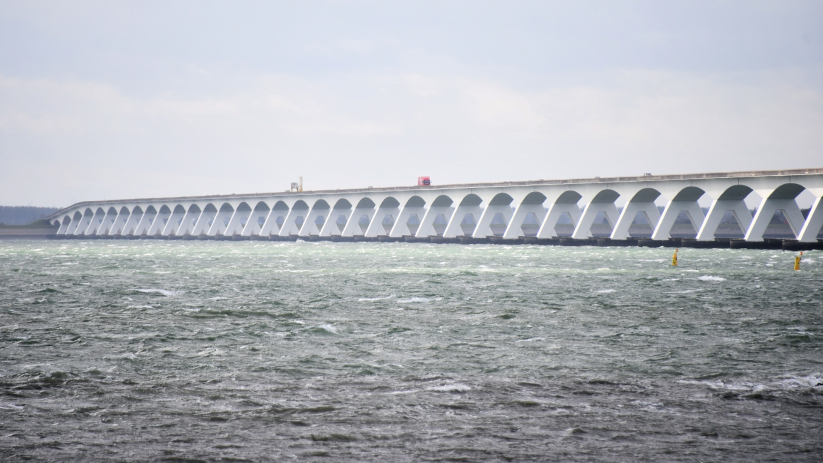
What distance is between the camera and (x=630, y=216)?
236 feet

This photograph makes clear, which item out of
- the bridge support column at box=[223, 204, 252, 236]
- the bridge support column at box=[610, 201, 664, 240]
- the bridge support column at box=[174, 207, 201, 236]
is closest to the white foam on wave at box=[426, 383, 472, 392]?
the bridge support column at box=[610, 201, 664, 240]

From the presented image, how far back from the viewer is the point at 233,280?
1162 inches

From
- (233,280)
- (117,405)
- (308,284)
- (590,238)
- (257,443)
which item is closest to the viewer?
(257,443)

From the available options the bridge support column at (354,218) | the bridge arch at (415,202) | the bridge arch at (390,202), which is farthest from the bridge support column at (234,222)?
the bridge arch at (415,202)

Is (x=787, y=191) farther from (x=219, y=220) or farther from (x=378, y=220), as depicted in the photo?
(x=219, y=220)

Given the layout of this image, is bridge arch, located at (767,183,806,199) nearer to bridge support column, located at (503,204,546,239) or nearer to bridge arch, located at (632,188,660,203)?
bridge arch, located at (632,188,660,203)

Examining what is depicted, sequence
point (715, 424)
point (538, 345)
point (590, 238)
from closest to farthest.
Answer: point (715, 424)
point (538, 345)
point (590, 238)

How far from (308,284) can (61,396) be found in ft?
59.5

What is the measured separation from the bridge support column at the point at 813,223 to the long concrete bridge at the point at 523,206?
7 cm

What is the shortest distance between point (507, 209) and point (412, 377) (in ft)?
264

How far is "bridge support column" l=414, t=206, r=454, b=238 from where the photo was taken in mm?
93375

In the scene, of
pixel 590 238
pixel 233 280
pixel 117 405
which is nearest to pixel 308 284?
pixel 233 280

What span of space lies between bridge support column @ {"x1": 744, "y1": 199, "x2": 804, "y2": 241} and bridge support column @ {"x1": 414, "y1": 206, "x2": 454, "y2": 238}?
41226 mm

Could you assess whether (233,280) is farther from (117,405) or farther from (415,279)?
(117,405)
